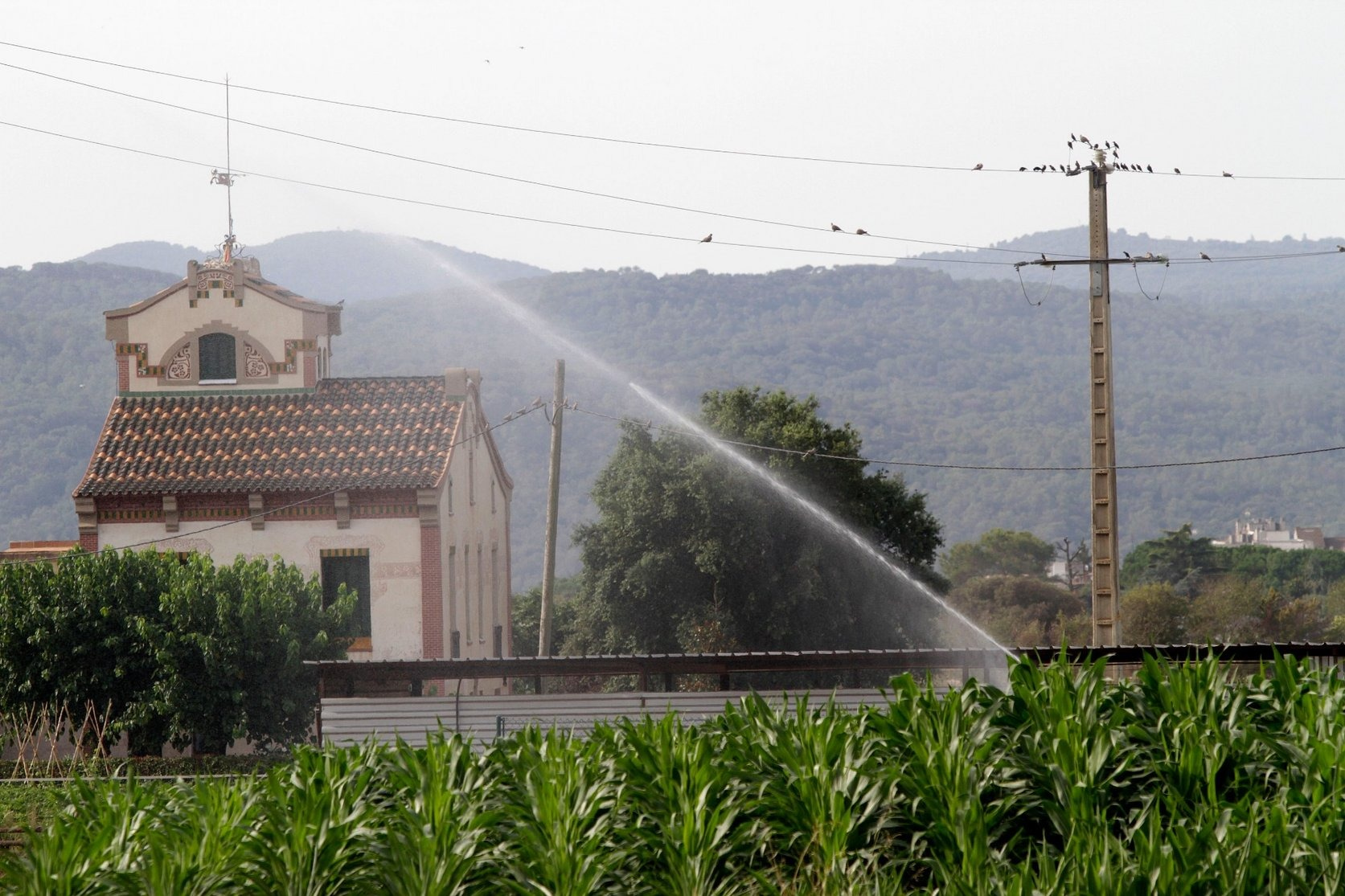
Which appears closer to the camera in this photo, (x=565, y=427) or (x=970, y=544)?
(x=970, y=544)

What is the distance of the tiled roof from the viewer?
1524 inches

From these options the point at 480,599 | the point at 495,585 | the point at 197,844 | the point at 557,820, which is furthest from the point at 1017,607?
the point at 197,844

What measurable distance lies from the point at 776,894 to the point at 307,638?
26.2m

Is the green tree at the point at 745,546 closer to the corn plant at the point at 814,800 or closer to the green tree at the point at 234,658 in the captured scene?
the green tree at the point at 234,658

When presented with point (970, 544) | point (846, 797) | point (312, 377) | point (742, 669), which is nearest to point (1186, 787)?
point (846, 797)

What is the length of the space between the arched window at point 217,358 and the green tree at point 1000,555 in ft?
344

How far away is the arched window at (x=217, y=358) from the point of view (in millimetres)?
41250

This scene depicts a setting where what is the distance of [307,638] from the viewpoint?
3500 cm

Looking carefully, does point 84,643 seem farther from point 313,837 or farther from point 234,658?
point 313,837

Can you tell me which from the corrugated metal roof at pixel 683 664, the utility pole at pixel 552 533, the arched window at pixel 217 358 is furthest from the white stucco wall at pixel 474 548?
the corrugated metal roof at pixel 683 664

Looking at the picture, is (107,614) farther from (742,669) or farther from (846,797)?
(846,797)

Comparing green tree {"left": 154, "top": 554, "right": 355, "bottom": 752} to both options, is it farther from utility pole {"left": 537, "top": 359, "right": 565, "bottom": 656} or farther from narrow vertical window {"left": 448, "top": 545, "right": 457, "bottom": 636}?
utility pole {"left": 537, "top": 359, "right": 565, "bottom": 656}

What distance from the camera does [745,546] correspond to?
56688mm

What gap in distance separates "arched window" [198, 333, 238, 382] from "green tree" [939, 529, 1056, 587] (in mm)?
104829
